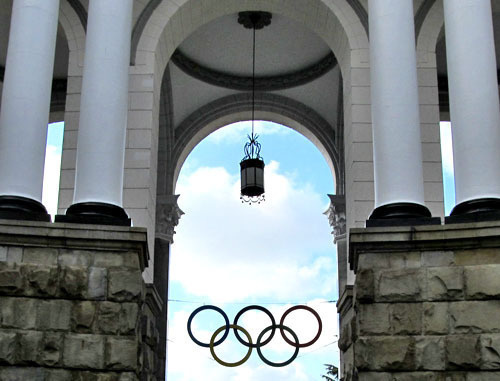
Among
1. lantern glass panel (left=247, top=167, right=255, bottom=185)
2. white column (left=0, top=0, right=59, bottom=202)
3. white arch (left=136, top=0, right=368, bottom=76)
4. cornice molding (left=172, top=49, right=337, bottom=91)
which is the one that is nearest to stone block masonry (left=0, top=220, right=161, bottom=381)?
white column (left=0, top=0, right=59, bottom=202)

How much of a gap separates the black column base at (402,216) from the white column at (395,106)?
134 mm

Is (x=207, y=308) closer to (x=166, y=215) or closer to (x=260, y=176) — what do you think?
(x=260, y=176)

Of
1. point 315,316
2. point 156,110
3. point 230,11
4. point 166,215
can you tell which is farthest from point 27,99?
point 166,215

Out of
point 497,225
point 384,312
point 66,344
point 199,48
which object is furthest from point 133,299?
point 199,48

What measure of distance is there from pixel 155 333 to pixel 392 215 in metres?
6.69

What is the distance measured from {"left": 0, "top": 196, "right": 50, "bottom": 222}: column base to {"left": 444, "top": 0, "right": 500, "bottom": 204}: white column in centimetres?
797

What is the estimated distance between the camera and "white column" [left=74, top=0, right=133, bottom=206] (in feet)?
51.1

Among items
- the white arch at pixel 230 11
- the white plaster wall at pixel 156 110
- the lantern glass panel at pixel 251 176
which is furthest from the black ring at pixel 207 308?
the white arch at pixel 230 11

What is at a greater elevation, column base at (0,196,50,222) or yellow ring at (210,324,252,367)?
column base at (0,196,50,222)

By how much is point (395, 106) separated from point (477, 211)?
2.66 meters

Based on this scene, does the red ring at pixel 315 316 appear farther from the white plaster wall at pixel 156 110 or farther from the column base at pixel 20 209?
the column base at pixel 20 209

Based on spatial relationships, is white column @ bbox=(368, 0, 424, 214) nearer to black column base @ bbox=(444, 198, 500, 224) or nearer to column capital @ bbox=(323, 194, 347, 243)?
black column base @ bbox=(444, 198, 500, 224)

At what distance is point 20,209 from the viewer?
15.0m

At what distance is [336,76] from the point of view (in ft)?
92.9
